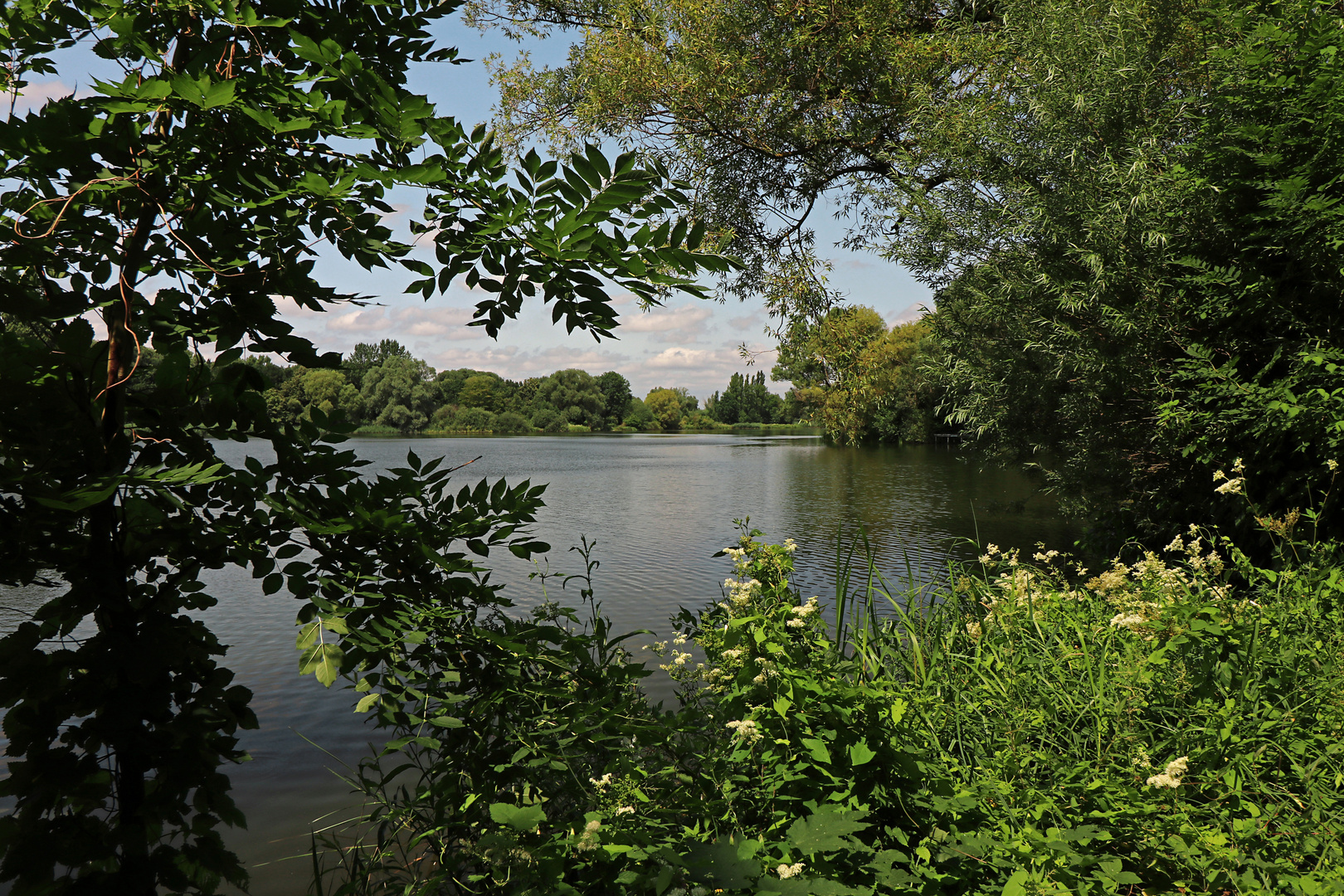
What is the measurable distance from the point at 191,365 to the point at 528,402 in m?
89.5

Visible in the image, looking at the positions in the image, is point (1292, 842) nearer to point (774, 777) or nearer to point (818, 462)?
point (774, 777)

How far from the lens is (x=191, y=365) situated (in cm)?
167

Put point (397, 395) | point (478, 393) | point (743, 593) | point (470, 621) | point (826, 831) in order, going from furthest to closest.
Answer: point (478, 393) → point (397, 395) → point (743, 593) → point (826, 831) → point (470, 621)

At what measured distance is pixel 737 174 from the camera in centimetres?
1105

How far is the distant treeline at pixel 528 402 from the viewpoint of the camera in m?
58.7

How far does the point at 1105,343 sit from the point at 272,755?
8.89 metres

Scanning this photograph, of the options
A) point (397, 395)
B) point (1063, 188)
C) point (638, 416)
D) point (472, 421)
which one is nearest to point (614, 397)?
point (638, 416)

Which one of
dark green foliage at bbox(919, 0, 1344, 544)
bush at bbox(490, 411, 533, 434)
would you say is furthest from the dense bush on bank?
bush at bbox(490, 411, 533, 434)

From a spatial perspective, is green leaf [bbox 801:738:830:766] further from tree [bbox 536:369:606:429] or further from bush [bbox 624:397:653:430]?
bush [bbox 624:397:653:430]

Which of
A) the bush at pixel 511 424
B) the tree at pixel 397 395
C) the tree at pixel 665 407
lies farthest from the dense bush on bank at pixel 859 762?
the tree at pixel 665 407

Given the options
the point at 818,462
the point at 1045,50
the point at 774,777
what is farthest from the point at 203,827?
the point at 818,462

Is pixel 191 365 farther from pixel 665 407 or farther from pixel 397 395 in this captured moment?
pixel 665 407

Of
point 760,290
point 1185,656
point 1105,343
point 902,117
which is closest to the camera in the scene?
point 1185,656

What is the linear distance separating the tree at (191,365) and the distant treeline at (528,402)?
33.9 meters
